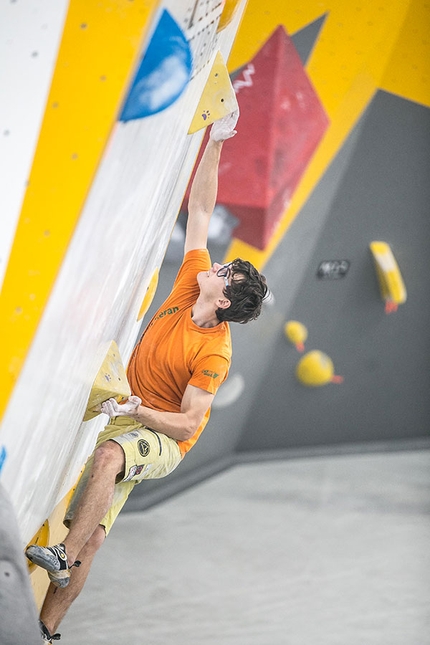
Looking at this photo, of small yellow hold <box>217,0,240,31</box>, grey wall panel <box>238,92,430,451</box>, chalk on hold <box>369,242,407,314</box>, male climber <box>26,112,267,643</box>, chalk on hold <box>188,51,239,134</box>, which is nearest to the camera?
small yellow hold <box>217,0,240,31</box>

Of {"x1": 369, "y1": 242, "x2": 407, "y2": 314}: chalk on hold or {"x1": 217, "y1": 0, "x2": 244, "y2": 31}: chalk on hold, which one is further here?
{"x1": 369, "y1": 242, "x2": 407, "y2": 314}: chalk on hold

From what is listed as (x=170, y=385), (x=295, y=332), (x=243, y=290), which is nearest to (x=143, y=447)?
(x=170, y=385)

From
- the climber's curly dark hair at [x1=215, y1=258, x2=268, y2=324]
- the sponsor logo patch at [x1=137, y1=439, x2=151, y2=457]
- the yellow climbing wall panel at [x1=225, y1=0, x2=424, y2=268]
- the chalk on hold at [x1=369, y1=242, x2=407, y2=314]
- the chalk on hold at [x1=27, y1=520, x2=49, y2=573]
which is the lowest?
the chalk on hold at [x1=27, y1=520, x2=49, y2=573]

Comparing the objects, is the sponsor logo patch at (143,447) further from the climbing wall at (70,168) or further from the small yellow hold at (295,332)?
the small yellow hold at (295,332)

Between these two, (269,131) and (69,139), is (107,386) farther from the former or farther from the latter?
(269,131)

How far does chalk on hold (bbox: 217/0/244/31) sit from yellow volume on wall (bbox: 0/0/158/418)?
693 mm

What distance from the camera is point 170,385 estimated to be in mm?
2385

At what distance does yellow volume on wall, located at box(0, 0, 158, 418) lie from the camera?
1214 mm

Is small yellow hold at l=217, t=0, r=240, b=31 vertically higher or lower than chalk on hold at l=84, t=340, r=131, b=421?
higher

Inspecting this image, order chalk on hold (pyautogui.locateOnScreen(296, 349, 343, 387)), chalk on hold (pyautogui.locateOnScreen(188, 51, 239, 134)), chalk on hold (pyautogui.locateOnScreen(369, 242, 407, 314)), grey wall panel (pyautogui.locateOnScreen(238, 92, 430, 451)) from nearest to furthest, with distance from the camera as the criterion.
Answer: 1. chalk on hold (pyautogui.locateOnScreen(188, 51, 239, 134))
2. grey wall panel (pyautogui.locateOnScreen(238, 92, 430, 451))
3. chalk on hold (pyautogui.locateOnScreen(369, 242, 407, 314))
4. chalk on hold (pyautogui.locateOnScreen(296, 349, 343, 387))

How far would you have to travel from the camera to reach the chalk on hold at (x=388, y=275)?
4906 mm

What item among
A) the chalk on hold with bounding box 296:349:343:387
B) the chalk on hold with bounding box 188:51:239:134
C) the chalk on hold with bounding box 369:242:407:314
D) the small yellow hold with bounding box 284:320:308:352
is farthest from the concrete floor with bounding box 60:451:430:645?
the chalk on hold with bounding box 188:51:239:134

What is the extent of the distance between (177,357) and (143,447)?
0.30 meters

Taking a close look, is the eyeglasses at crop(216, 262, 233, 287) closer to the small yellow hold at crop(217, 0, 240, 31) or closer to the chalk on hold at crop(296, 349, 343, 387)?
the small yellow hold at crop(217, 0, 240, 31)
